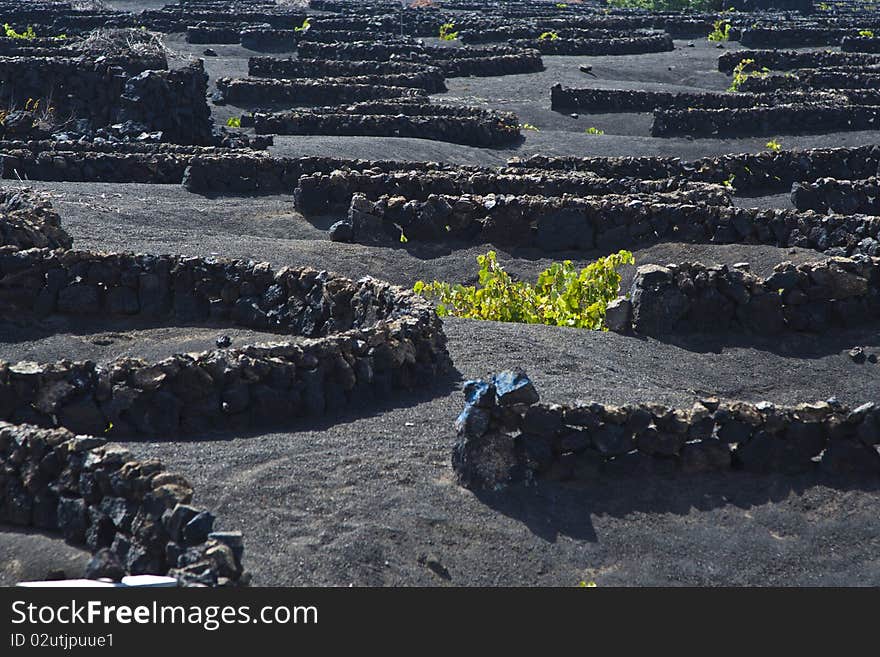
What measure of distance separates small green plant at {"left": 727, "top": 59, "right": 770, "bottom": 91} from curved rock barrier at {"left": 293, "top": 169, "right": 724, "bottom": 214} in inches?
668

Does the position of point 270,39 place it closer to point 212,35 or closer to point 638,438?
point 212,35

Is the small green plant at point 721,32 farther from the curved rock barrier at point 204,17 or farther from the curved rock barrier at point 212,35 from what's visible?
the curved rock barrier at point 212,35

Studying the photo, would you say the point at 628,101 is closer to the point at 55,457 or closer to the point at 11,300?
the point at 11,300

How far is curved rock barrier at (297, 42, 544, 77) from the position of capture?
3794 centimetres

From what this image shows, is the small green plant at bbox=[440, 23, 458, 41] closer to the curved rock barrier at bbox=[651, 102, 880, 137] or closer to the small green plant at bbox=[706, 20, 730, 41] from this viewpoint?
the small green plant at bbox=[706, 20, 730, 41]

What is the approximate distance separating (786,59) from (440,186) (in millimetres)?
24229

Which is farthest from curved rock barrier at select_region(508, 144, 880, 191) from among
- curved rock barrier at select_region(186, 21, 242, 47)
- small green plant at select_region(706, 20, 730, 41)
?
curved rock barrier at select_region(186, 21, 242, 47)

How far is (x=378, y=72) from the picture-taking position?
35094 millimetres

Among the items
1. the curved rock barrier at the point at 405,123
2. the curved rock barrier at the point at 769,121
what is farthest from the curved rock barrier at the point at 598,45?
the curved rock barrier at the point at 405,123

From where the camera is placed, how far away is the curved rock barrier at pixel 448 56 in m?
37.9

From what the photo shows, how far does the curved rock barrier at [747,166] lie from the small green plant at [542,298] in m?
6.57

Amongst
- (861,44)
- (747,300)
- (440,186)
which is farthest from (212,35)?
(747,300)

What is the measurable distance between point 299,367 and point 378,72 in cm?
2660

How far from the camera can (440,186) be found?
57.9ft
